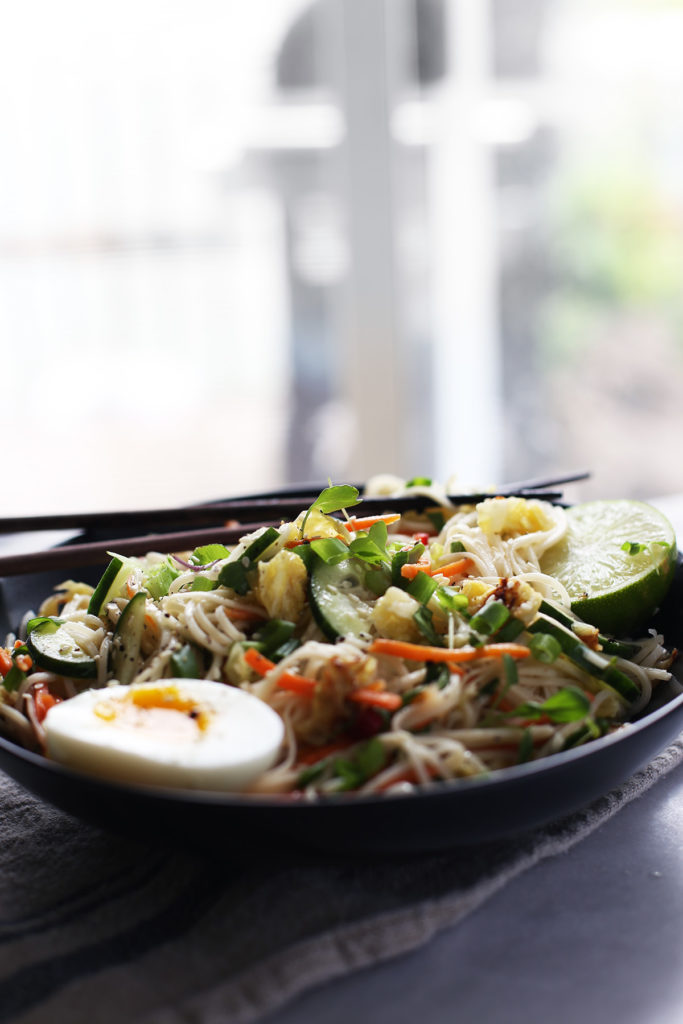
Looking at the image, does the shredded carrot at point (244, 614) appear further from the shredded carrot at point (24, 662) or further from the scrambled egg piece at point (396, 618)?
the shredded carrot at point (24, 662)

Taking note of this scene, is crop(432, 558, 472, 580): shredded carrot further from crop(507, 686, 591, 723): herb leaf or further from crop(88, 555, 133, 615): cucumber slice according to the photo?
crop(88, 555, 133, 615): cucumber slice

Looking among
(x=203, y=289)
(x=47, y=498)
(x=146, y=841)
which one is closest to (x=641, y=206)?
(x=203, y=289)

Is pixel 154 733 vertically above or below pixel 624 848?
above

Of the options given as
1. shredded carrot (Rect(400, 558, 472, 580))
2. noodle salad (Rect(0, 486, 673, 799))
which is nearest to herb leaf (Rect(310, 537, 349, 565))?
noodle salad (Rect(0, 486, 673, 799))

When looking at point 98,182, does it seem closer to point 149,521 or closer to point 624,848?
point 149,521

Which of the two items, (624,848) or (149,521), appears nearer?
(624,848)

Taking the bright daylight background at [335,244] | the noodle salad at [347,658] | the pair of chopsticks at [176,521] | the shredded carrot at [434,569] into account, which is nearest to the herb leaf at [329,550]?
the noodle salad at [347,658]

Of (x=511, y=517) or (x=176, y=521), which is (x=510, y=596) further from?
(x=176, y=521)
